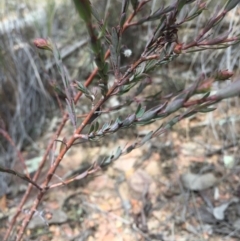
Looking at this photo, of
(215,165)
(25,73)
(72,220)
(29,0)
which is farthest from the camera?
(29,0)

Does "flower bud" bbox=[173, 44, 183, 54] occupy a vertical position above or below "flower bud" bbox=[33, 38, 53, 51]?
above

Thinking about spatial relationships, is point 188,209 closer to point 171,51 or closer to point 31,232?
point 31,232

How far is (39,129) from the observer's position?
176 centimetres

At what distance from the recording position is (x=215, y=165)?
1.44 meters

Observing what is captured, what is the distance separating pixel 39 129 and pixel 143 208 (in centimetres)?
74

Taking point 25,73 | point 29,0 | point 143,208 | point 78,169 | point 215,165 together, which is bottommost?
point 143,208

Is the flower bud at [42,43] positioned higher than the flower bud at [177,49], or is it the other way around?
the flower bud at [177,49]

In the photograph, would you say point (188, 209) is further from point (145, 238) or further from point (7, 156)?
point (7, 156)

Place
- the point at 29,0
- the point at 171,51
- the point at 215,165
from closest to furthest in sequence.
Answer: the point at 171,51, the point at 215,165, the point at 29,0

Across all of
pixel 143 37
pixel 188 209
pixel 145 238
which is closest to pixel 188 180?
pixel 188 209

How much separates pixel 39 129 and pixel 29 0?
2.43ft

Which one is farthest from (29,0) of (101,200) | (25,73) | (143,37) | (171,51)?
(171,51)

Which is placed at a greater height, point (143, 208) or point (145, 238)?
point (143, 208)

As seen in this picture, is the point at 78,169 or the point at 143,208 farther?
the point at 78,169
